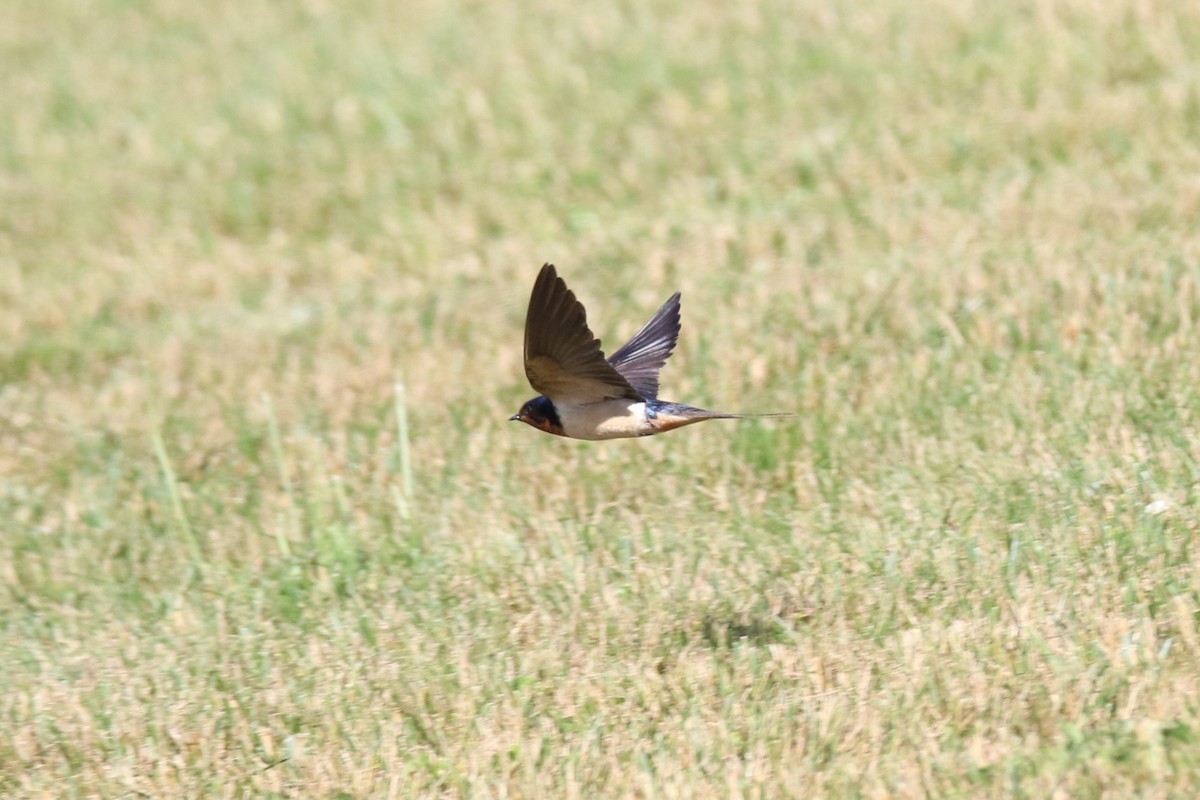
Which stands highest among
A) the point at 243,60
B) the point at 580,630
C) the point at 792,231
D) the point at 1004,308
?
the point at 243,60

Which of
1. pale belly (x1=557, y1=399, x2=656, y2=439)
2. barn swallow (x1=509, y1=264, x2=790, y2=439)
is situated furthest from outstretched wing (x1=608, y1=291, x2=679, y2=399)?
pale belly (x1=557, y1=399, x2=656, y2=439)

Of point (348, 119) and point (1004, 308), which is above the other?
point (348, 119)

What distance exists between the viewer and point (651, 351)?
17.3 feet

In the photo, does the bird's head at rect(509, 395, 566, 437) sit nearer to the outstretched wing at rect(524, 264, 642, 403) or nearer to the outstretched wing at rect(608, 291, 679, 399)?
the outstretched wing at rect(524, 264, 642, 403)

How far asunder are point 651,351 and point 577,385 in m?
0.80

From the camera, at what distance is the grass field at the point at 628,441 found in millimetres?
4301

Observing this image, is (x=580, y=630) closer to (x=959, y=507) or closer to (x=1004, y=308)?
(x=959, y=507)

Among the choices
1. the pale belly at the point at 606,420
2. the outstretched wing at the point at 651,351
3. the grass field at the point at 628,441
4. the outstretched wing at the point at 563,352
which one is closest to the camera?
the outstretched wing at the point at 563,352

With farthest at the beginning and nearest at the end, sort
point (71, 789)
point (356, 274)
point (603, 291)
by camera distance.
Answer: point (356, 274) < point (603, 291) < point (71, 789)

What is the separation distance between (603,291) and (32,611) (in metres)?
3.25

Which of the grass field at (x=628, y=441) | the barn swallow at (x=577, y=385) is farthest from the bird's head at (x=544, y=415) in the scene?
the grass field at (x=628, y=441)

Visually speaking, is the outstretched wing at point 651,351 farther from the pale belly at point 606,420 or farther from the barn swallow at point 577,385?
the pale belly at point 606,420

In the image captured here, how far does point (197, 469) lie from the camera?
661 centimetres

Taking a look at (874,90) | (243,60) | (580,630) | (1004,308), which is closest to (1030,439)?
(1004,308)
